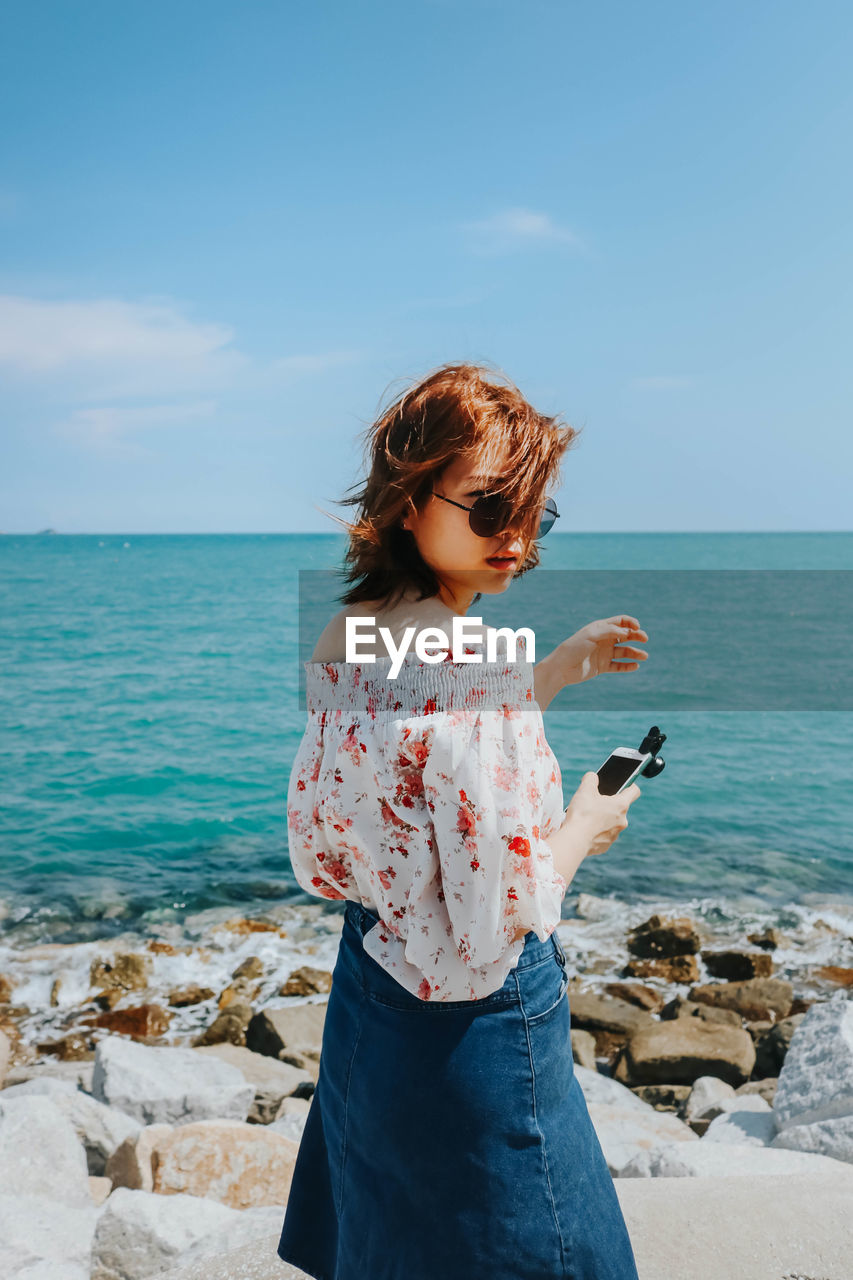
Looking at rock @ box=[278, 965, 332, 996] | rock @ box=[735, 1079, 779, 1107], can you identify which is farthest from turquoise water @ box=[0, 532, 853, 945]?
rock @ box=[735, 1079, 779, 1107]

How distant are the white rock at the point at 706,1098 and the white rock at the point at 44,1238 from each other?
138 inches

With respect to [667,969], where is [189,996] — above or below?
below

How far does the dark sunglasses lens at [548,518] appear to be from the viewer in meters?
2.02

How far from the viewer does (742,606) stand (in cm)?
4831

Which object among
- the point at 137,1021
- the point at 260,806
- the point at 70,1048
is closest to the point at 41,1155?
the point at 70,1048

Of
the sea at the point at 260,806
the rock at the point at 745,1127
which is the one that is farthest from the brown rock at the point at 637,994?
the rock at the point at 745,1127

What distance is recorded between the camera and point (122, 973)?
8164 millimetres

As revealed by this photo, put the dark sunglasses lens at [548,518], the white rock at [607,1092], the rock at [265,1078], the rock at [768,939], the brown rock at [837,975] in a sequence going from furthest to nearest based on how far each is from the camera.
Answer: the rock at [768,939] → the brown rock at [837,975] → the white rock at [607,1092] → the rock at [265,1078] → the dark sunglasses lens at [548,518]

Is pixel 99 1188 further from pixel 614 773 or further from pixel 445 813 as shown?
pixel 445 813

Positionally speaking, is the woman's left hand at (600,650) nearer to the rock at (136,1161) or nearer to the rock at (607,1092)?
the rock at (136,1161)

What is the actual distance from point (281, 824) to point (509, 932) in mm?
11640

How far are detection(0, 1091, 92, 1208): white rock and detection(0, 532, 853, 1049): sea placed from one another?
2.57 metres

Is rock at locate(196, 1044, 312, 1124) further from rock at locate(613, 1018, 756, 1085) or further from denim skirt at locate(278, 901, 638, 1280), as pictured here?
denim skirt at locate(278, 901, 638, 1280)

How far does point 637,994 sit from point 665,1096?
61.4 inches
